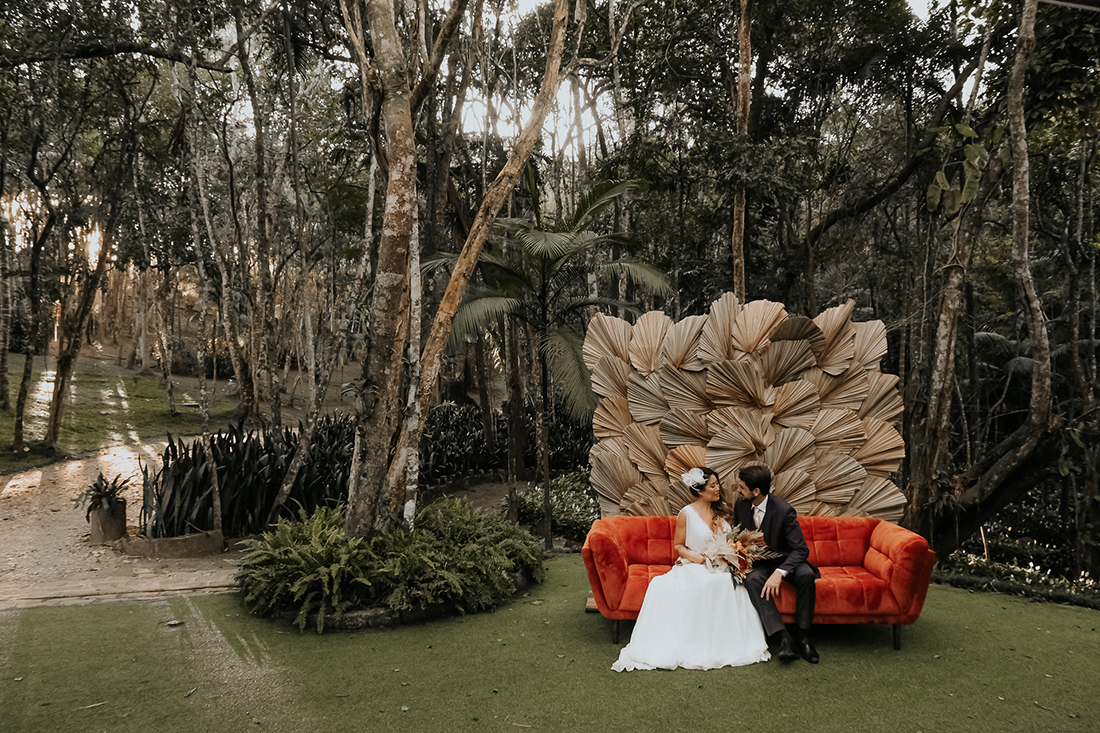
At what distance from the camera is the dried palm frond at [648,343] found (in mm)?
4754

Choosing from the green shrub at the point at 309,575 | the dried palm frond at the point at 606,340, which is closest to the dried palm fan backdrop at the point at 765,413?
the dried palm frond at the point at 606,340

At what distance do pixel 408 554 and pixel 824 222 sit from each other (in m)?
7.75

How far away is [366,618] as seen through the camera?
12.8ft

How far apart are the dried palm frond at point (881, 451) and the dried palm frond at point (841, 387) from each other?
8.0 inches

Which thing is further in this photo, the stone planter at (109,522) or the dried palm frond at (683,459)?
the stone planter at (109,522)

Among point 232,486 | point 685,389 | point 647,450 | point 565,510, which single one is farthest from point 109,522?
point 685,389

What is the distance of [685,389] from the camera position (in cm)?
462

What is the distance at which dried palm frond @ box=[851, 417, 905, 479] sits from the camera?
173 inches

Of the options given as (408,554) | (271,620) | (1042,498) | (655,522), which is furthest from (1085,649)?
(1042,498)

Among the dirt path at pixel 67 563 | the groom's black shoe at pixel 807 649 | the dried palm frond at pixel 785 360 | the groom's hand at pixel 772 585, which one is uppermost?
the dried palm frond at pixel 785 360

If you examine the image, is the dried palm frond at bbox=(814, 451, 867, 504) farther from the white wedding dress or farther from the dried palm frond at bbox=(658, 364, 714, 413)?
the white wedding dress

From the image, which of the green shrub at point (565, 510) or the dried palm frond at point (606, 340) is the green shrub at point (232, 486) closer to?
the green shrub at point (565, 510)

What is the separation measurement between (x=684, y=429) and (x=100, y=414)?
42.0ft

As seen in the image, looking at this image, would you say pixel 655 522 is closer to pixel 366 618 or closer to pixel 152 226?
pixel 366 618
